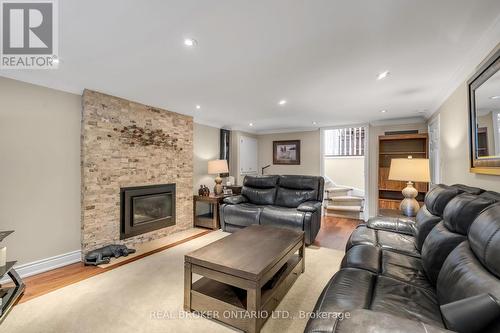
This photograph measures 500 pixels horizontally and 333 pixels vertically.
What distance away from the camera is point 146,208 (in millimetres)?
3791

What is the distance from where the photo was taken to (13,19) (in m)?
1.61

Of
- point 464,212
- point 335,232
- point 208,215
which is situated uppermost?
point 464,212

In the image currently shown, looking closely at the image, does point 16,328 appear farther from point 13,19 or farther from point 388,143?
point 388,143

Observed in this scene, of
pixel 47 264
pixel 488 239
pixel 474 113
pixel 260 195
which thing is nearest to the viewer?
pixel 488 239

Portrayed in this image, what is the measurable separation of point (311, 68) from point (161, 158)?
9.48ft

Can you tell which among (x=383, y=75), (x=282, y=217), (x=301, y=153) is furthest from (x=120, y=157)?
(x=301, y=153)

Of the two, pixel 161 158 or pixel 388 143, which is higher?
pixel 388 143

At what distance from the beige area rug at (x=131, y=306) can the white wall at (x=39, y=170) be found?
809mm

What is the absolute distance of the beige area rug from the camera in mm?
1761

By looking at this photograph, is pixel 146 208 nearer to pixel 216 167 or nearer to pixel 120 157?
pixel 120 157

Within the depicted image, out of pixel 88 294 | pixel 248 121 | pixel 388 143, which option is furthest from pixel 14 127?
pixel 388 143

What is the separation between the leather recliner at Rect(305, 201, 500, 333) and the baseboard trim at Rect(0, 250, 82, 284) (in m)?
3.15

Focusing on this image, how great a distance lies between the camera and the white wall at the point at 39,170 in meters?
2.47

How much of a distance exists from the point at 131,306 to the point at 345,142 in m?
7.07
